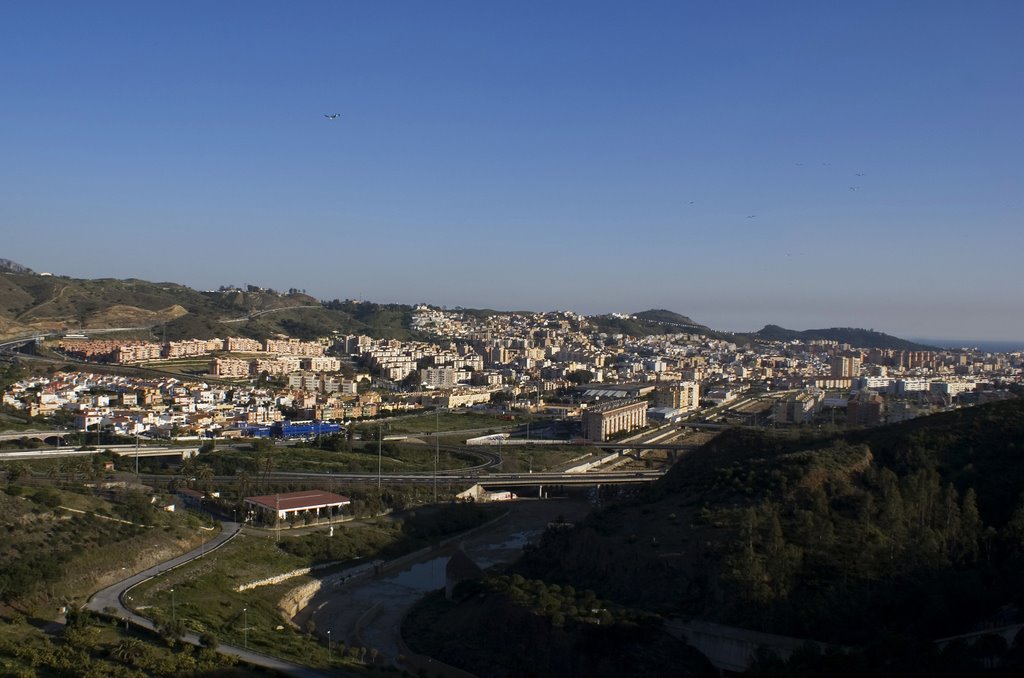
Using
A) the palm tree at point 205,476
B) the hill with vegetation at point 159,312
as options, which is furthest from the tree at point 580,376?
the palm tree at point 205,476

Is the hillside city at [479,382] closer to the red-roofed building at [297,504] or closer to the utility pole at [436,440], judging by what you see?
the utility pole at [436,440]

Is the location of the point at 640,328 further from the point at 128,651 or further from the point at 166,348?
the point at 128,651

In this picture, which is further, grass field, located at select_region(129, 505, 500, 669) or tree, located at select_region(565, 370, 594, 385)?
tree, located at select_region(565, 370, 594, 385)

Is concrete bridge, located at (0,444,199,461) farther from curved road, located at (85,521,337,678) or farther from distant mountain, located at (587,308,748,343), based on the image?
distant mountain, located at (587,308,748,343)

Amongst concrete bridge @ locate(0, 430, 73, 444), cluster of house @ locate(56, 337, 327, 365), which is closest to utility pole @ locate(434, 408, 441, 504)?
concrete bridge @ locate(0, 430, 73, 444)

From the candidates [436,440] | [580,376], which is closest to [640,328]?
[580,376]

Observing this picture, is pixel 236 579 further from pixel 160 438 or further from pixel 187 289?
pixel 187 289
